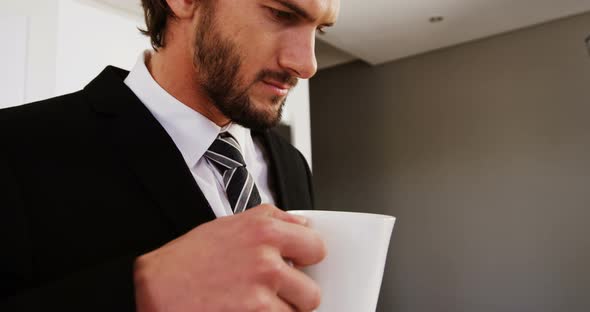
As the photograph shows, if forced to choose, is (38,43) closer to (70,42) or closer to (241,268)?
(70,42)

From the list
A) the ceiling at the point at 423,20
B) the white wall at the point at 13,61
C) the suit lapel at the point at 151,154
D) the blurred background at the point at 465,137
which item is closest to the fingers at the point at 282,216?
the suit lapel at the point at 151,154

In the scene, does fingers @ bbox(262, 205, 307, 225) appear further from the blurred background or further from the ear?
the blurred background

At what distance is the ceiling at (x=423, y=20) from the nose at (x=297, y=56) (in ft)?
7.53

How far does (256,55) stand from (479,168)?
3.37 meters

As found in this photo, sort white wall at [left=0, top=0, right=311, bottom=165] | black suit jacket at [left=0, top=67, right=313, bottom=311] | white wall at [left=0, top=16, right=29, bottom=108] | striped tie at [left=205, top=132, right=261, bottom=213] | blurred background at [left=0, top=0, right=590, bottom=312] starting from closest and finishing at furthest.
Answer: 1. black suit jacket at [left=0, top=67, right=313, bottom=311]
2. striped tie at [left=205, top=132, right=261, bottom=213]
3. white wall at [left=0, top=16, right=29, bottom=108]
4. white wall at [left=0, top=0, right=311, bottom=165]
5. blurred background at [left=0, top=0, right=590, bottom=312]

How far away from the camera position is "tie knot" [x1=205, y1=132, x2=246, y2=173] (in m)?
0.67

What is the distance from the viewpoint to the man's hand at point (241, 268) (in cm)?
34

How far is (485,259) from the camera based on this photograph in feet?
11.9

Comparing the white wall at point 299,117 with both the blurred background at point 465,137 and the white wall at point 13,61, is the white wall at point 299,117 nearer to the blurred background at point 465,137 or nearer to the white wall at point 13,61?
the blurred background at point 465,137

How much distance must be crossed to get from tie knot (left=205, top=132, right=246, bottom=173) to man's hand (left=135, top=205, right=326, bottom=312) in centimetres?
31

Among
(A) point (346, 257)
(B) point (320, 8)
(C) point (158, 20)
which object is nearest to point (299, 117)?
(C) point (158, 20)

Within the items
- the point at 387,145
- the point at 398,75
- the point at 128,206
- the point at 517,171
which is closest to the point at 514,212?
the point at 517,171

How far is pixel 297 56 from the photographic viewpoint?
0.69 m

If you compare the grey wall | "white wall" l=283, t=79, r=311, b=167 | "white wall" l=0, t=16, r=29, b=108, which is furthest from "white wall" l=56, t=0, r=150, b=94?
the grey wall
